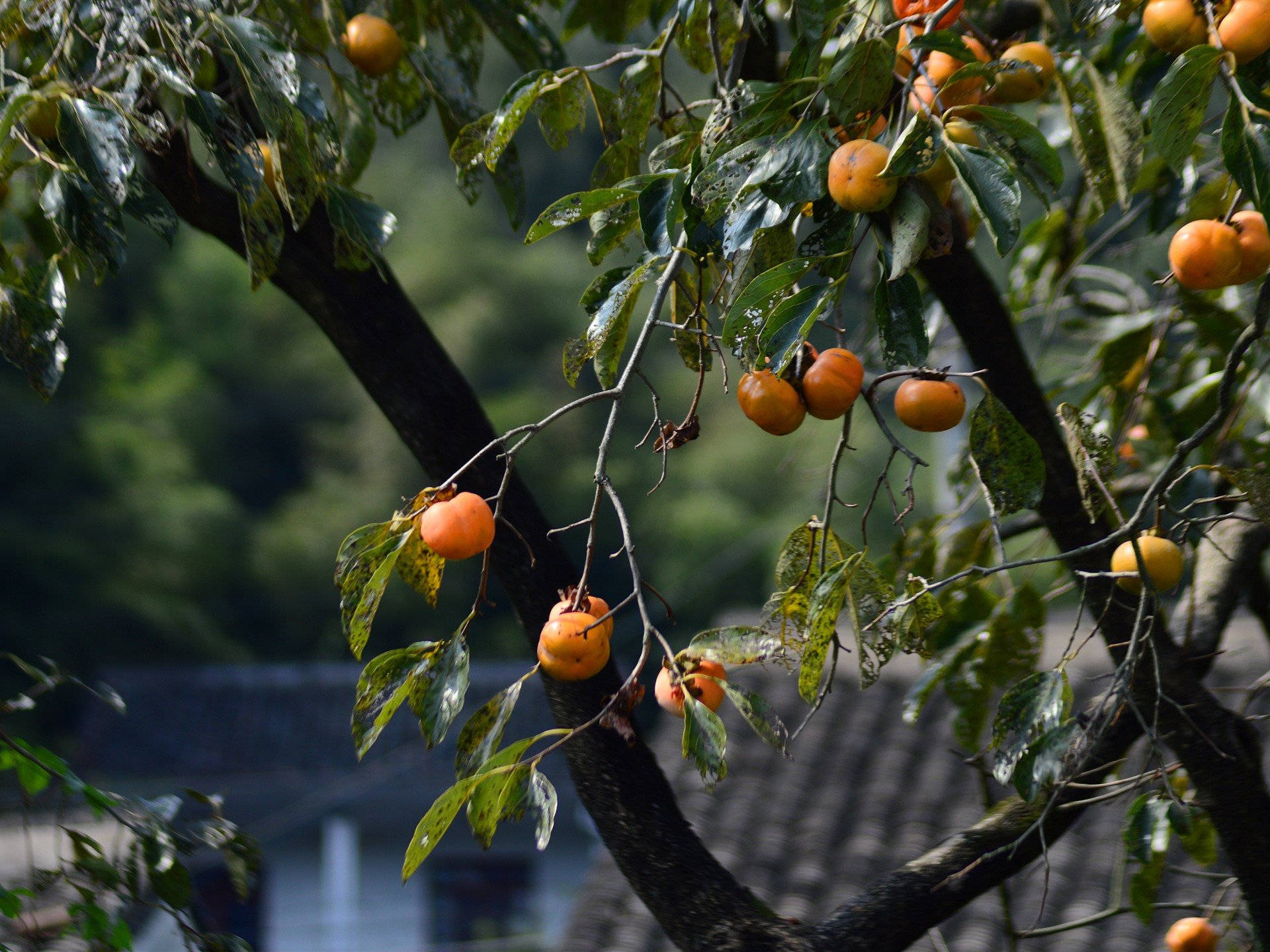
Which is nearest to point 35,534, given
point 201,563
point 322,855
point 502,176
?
point 201,563

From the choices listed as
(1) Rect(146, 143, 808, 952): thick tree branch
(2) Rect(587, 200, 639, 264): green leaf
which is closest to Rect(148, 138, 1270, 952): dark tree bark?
(1) Rect(146, 143, 808, 952): thick tree branch

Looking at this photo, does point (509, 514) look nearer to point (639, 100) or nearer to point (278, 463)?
point (639, 100)

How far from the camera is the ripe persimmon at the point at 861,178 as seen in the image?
641 mm

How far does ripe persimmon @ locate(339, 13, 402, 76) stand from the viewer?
40.0 inches

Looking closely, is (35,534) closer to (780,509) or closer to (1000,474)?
(780,509)

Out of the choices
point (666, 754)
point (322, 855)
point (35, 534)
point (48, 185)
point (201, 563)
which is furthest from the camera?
point (201, 563)

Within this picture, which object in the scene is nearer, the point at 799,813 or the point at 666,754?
the point at 799,813

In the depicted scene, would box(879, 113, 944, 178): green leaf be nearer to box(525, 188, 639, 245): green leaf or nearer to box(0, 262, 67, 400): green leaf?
box(525, 188, 639, 245): green leaf

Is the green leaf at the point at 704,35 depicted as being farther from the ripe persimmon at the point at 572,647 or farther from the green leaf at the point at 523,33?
the ripe persimmon at the point at 572,647

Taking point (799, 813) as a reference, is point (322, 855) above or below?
above

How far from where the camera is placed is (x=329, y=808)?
33.1ft

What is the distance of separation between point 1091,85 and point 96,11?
0.69 meters

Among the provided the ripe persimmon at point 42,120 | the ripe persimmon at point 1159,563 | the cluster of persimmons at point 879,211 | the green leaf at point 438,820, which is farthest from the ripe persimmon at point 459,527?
the ripe persimmon at point 1159,563

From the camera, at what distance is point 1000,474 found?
75cm
